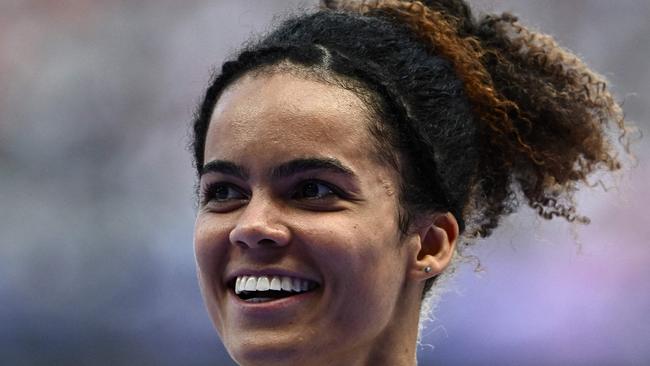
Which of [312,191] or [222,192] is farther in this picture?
[222,192]

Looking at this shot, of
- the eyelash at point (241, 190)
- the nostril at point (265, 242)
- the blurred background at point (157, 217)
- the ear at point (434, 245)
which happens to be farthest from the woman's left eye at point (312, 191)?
the blurred background at point (157, 217)

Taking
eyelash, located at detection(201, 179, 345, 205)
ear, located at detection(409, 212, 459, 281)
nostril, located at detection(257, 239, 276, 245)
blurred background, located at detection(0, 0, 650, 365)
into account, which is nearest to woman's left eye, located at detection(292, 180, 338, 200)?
eyelash, located at detection(201, 179, 345, 205)

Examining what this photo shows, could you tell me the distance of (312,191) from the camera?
250cm

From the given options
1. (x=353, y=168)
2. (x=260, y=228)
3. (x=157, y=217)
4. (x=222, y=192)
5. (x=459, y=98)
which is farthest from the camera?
(x=157, y=217)

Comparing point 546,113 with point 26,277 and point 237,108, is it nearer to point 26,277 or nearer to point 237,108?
point 237,108

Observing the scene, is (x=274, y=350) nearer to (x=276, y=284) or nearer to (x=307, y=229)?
(x=276, y=284)

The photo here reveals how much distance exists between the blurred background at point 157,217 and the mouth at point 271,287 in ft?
5.84

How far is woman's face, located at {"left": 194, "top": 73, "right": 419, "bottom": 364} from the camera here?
2439 millimetres

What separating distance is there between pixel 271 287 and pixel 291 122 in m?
0.37

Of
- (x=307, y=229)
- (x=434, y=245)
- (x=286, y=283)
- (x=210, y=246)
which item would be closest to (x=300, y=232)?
(x=307, y=229)

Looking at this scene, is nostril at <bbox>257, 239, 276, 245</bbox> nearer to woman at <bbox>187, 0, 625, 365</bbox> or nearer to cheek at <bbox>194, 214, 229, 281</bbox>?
woman at <bbox>187, 0, 625, 365</bbox>

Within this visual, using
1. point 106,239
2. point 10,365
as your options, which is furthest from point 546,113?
point 10,365

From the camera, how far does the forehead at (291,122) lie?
248 cm

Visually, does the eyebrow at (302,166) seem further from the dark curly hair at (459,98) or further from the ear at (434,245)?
the ear at (434,245)
